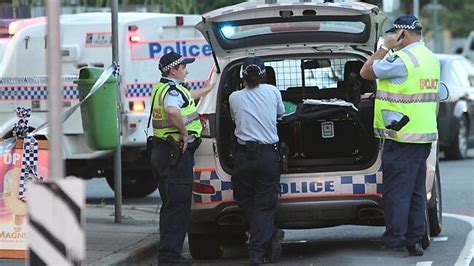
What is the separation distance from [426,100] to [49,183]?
4744 millimetres

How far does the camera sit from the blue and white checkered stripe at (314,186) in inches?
392

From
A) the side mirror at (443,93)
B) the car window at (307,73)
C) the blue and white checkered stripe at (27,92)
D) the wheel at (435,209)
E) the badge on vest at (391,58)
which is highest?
the badge on vest at (391,58)

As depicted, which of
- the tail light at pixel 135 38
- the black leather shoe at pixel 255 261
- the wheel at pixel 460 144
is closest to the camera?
the black leather shoe at pixel 255 261

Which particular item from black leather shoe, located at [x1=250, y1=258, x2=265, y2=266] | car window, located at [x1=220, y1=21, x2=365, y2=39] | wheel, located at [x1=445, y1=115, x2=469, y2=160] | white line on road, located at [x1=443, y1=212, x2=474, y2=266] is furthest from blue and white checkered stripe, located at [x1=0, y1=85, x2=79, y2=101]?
wheel, located at [x1=445, y1=115, x2=469, y2=160]

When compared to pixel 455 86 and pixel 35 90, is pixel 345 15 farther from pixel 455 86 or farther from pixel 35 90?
pixel 455 86

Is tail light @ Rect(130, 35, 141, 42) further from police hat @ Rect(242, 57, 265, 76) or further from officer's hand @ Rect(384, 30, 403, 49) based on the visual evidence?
officer's hand @ Rect(384, 30, 403, 49)

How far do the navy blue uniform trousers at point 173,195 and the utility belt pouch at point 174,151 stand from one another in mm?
24

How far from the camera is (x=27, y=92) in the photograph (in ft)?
48.9

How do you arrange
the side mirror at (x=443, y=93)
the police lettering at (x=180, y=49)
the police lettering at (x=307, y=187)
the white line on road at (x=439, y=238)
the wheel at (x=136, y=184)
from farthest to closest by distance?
the wheel at (x=136, y=184)
the police lettering at (x=180, y=49)
the white line on road at (x=439, y=238)
the side mirror at (x=443, y=93)
the police lettering at (x=307, y=187)

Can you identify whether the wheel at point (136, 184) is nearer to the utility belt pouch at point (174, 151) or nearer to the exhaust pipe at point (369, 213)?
the exhaust pipe at point (369, 213)

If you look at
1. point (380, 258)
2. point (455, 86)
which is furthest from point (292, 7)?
point (455, 86)

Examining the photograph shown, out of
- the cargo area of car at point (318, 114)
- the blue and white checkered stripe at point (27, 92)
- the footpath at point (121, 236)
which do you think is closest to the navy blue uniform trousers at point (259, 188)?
the cargo area of car at point (318, 114)

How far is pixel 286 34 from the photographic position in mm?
10281

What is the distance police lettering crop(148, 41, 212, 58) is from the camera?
15188 mm
